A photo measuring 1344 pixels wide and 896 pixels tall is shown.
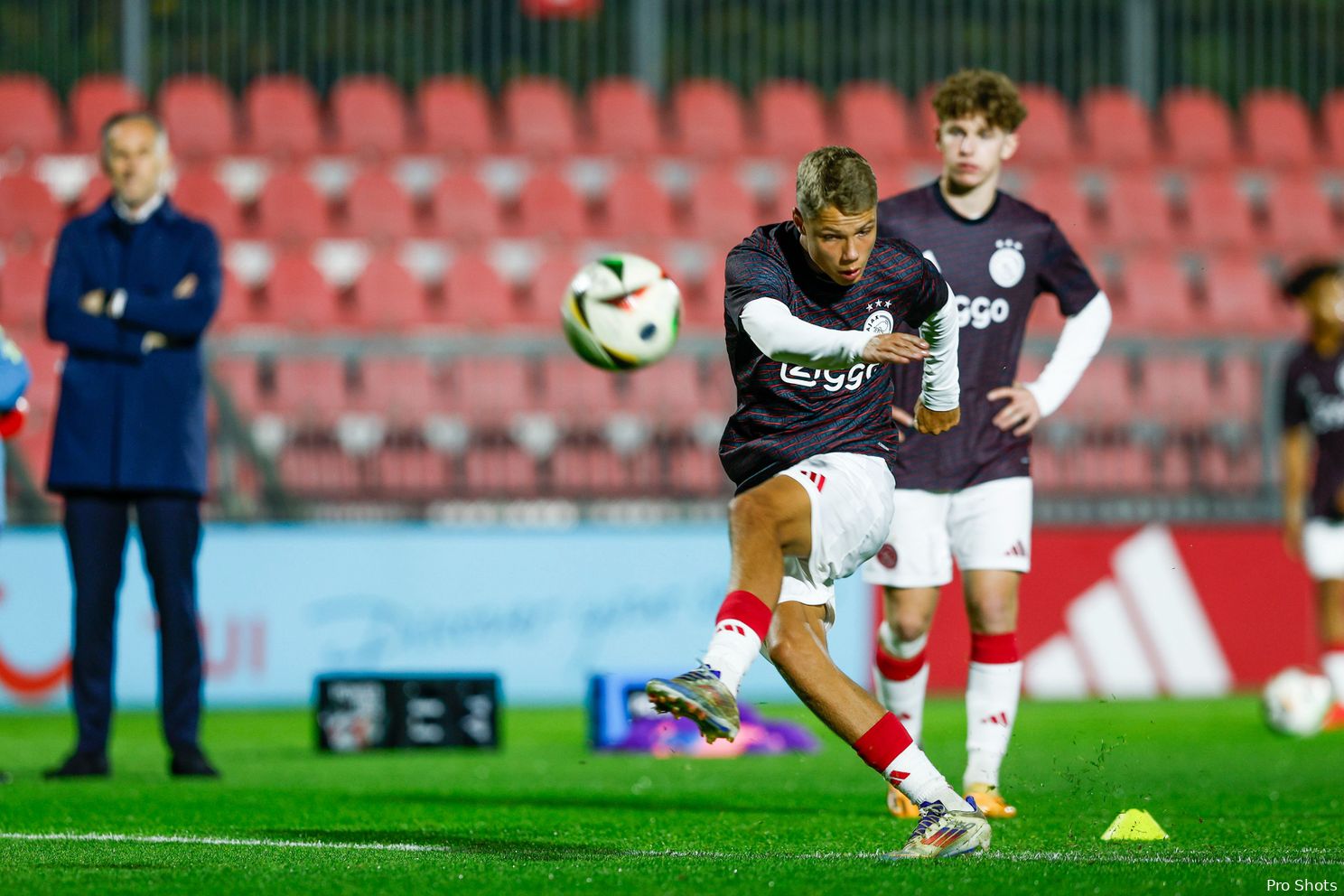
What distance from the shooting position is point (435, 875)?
13.9 ft

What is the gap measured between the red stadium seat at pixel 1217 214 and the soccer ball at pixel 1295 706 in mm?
7251

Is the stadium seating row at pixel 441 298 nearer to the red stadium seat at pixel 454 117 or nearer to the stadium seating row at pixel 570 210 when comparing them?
the stadium seating row at pixel 570 210

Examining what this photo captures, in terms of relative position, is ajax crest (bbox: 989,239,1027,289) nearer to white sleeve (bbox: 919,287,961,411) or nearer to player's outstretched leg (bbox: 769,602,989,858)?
white sleeve (bbox: 919,287,961,411)

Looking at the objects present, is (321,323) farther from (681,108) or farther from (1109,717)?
(1109,717)

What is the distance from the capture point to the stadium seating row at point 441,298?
45.2ft

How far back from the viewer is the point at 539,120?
51.6ft

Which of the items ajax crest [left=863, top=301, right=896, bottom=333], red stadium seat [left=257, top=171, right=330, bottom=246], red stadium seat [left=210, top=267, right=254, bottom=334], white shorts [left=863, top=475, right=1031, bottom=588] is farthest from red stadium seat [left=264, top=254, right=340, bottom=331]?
ajax crest [left=863, top=301, right=896, bottom=333]

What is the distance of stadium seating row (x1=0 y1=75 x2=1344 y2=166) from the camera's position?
15367 millimetres

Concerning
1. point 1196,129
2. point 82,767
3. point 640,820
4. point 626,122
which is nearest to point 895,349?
point 640,820

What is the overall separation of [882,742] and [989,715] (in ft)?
4.81

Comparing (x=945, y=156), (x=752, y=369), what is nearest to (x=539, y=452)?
(x=945, y=156)

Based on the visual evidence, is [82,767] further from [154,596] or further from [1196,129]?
[1196,129]

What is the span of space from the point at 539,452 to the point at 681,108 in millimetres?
4927

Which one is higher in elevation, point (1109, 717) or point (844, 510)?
point (844, 510)
